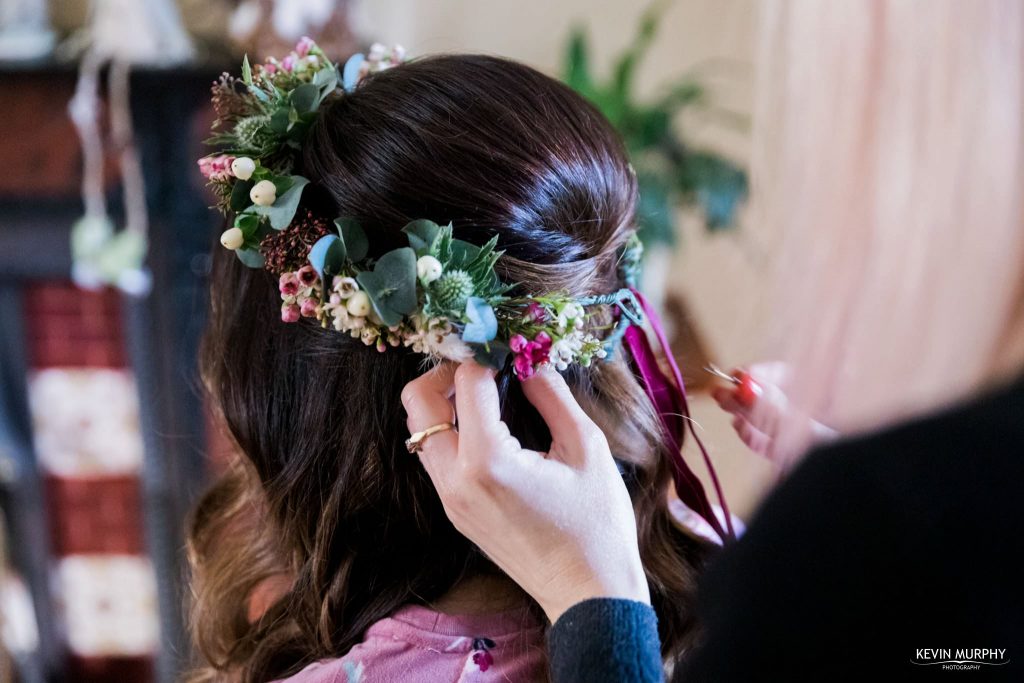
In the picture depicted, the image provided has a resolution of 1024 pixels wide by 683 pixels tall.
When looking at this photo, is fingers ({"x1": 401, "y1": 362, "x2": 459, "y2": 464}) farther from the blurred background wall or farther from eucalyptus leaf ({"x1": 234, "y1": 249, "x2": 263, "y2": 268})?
the blurred background wall

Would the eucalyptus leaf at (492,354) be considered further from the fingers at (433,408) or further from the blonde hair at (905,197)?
the blonde hair at (905,197)

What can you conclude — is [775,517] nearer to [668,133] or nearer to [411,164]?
[411,164]

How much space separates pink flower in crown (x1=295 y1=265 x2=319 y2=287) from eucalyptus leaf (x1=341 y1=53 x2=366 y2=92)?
193 millimetres

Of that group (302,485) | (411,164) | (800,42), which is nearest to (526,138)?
(411,164)

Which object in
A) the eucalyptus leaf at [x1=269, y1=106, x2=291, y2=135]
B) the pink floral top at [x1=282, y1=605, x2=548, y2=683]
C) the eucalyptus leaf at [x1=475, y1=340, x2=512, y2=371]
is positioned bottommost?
the pink floral top at [x1=282, y1=605, x2=548, y2=683]

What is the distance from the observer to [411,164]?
582mm

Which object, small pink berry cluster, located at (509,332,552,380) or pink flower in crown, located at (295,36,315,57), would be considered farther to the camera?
pink flower in crown, located at (295,36,315,57)

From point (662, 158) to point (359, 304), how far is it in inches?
35.3

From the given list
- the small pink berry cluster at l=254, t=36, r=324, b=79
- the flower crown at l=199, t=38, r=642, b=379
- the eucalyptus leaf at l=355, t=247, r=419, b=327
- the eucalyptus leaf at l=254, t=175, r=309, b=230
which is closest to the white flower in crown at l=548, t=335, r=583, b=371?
the flower crown at l=199, t=38, r=642, b=379

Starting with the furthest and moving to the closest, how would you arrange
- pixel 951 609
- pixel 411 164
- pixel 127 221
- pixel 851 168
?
pixel 127 221 < pixel 411 164 < pixel 851 168 < pixel 951 609

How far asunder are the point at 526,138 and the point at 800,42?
0.20 metres

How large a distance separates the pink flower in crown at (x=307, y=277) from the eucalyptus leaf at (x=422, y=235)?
0.08 meters

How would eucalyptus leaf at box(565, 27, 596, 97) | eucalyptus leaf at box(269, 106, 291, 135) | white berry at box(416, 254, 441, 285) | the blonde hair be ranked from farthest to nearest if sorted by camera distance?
eucalyptus leaf at box(565, 27, 596, 97)
eucalyptus leaf at box(269, 106, 291, 135)
white berry at box(416, 254, 441, 285)
the blonde hair

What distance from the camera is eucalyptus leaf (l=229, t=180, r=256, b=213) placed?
0.62 meters
